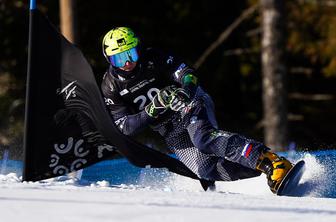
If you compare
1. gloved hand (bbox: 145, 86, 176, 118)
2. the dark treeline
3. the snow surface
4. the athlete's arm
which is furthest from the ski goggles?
the dark treeline

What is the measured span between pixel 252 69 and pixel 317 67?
1.74 meters

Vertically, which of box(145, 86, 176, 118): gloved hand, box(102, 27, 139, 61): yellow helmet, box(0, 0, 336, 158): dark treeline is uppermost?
box(102, 27, 139, 61): yellow helmet

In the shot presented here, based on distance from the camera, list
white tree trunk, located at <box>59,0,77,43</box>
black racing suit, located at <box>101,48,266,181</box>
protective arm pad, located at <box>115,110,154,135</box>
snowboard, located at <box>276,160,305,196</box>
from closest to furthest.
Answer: snowboard, located at <box>276,160,305,196</box> < black racing suit, located at <box>101,48,266,181</box> < protective arm pad, located at <box>115,110,154,135</box> < white tree trunk, located at <box>59,0,77,43</box>

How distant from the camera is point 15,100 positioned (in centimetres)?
1791

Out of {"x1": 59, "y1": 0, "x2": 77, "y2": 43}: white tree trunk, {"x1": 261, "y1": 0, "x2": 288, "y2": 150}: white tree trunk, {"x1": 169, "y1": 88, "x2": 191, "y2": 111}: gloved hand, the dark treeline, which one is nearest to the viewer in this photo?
{"x1": 169, "y1": 88, "x2": 191, "y2": 111}: gloved hand

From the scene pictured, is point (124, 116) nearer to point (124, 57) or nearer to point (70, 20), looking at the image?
point (124, 57)

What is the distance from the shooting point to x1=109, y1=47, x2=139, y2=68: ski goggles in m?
7.66

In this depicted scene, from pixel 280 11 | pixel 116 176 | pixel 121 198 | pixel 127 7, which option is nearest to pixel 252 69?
pixel 127 7

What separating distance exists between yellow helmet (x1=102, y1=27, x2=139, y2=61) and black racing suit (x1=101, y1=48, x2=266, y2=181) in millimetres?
192

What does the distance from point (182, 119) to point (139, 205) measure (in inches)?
88.8

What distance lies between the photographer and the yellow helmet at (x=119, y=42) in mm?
7648

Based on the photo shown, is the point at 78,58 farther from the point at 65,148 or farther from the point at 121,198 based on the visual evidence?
the point at 121,198

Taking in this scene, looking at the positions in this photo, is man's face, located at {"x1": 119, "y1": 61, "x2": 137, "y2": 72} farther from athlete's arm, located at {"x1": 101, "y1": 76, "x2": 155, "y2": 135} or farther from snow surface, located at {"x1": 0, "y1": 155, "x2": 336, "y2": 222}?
snow surface, located at {"x1": 0, "y1": 155, "x2": 336, "y2": 222}

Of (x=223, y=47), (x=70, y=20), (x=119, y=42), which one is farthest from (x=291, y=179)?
(x=223, y=47)
